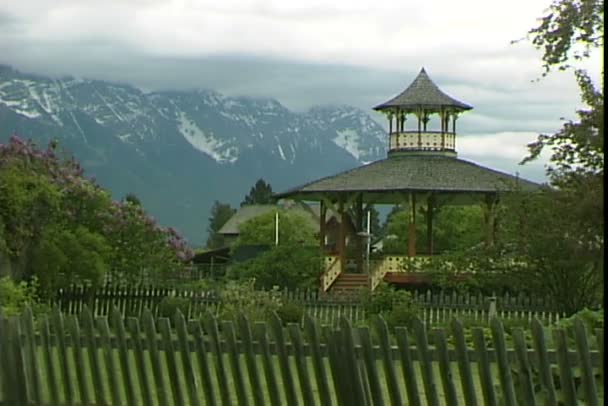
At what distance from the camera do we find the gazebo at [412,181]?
3603 centimetres

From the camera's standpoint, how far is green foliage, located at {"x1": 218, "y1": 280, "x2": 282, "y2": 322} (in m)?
20.2

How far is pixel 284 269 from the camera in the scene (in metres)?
32.6

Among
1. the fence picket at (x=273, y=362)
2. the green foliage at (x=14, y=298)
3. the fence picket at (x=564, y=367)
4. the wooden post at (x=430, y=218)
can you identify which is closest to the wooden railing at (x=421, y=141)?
the wooden post at (x=430, y=218)

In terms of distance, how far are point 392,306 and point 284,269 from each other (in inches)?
396

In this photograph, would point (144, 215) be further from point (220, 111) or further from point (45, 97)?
point (220, 111)

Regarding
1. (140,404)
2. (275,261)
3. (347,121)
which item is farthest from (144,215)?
(347,121)

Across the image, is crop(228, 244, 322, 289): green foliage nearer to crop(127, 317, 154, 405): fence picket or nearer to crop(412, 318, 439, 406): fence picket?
crop(127, 317, 154, 405): fence picket

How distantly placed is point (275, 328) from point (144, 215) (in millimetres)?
21353

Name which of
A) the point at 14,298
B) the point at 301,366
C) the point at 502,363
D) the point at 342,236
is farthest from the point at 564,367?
the point at 342,236

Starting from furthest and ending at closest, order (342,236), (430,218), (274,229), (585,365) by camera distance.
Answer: (274,229) < (430,218) < (342,236) < (585,365)

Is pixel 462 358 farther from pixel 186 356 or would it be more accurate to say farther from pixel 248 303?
pixel 248 303

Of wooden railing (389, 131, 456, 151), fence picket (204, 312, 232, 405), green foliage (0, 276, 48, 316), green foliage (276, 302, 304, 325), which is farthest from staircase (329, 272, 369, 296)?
fence picket (204, 312, 232, 405)

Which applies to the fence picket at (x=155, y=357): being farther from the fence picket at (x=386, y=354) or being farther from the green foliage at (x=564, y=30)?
the green foliage at (x=564, y=30)

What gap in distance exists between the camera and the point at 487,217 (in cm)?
3531
